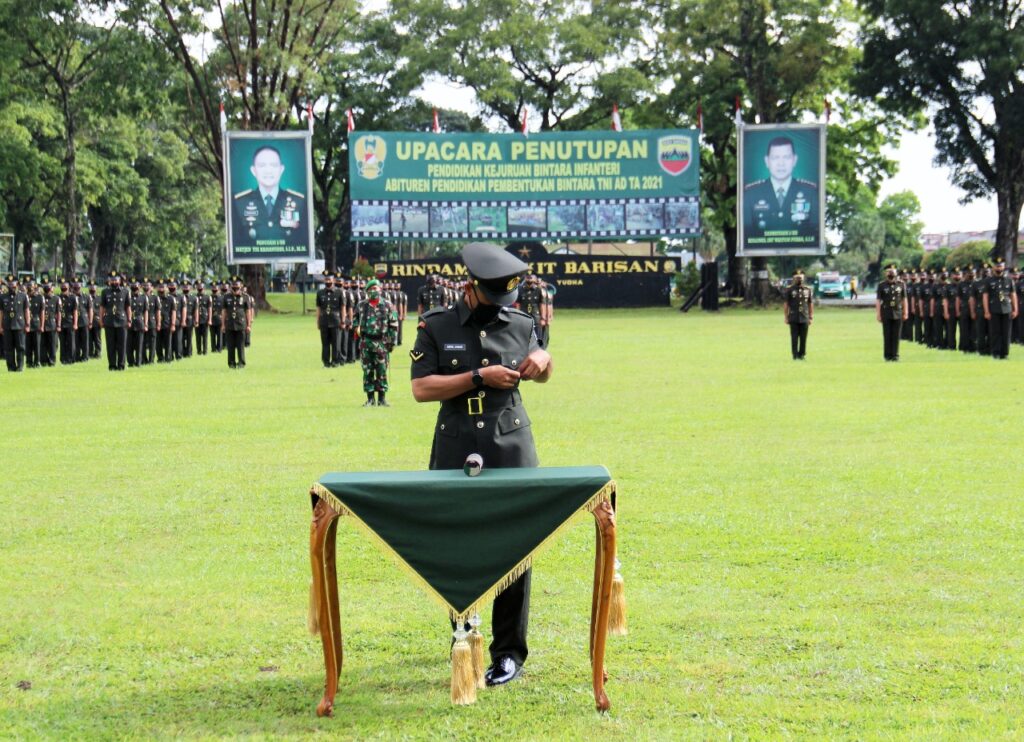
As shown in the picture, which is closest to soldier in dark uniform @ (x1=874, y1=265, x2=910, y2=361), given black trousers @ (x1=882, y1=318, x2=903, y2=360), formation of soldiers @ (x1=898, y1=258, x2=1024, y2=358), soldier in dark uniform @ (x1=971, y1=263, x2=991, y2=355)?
black trousers @ (x1=882, y1=318, x2=903, y2=360)

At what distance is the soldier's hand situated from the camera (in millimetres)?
5367

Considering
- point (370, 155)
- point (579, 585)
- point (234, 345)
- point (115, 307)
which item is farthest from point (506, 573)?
point (370, 155)

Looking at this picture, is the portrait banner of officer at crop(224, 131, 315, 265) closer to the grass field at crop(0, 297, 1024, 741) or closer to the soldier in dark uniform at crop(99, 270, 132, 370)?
the soldier in dark uniform at crop(99, 270, 132, 370)

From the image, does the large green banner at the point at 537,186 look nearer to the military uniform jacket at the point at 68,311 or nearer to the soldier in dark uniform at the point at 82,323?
the soldier in dark uniform at the point at 82,323

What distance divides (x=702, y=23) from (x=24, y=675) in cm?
5441

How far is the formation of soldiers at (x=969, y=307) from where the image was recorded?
2459cm

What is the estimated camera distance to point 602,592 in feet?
17.0

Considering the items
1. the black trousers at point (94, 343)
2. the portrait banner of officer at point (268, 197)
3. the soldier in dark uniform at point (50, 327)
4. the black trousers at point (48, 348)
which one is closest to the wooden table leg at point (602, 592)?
the soldier in dark uniform at point (50, 327)

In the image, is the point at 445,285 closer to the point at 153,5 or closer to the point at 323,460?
the point at 153,5

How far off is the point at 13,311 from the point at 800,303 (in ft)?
49.6

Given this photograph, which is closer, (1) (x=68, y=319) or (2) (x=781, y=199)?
(1) (x=68, y=319)

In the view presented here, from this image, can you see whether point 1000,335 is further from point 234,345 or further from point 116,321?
point 116,321

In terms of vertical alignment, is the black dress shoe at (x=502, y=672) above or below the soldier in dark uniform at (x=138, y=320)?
below

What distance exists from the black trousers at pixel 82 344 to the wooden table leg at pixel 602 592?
25903 millimetres
